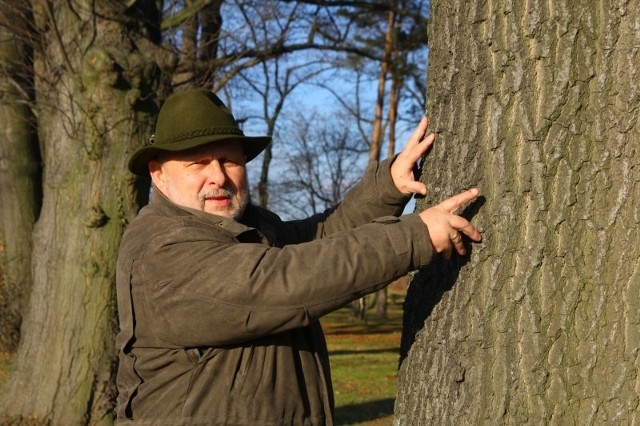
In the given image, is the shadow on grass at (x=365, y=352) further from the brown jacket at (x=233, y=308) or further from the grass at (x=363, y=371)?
the brown jacket at (x=233, y=308)

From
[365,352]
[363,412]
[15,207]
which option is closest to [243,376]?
[363,412]

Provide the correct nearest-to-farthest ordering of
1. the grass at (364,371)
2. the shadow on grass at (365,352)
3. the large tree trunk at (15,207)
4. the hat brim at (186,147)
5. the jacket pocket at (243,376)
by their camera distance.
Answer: the jacket pocket at (243,376), the hat brim at (186,147), the grass at (364,371), the large tree trunk at (15,207), the shadow on grass at (365,352)

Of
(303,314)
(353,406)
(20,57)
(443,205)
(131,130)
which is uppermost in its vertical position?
(20,57)

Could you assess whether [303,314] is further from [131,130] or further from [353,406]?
[353,406]

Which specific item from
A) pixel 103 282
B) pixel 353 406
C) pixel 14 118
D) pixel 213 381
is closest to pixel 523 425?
pixel 213 381

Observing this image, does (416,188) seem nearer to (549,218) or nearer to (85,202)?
(549,218)

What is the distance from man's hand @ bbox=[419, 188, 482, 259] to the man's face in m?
0.74

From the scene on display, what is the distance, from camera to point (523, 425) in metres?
2.61

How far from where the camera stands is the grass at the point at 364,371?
9.63 m

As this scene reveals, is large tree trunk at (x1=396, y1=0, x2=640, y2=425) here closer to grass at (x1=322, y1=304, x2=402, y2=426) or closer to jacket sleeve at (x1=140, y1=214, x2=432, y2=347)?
Answer: jacket sleeve at (x1=140, y1=214, x2=432, y2=347)

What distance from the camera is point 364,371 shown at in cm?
1356

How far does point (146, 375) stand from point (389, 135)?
24.2 metres

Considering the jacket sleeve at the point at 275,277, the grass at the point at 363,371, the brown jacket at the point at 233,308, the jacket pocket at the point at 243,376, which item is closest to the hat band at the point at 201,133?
the brown jacket at the point at 233,308

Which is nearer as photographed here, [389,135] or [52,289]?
[52,289]
